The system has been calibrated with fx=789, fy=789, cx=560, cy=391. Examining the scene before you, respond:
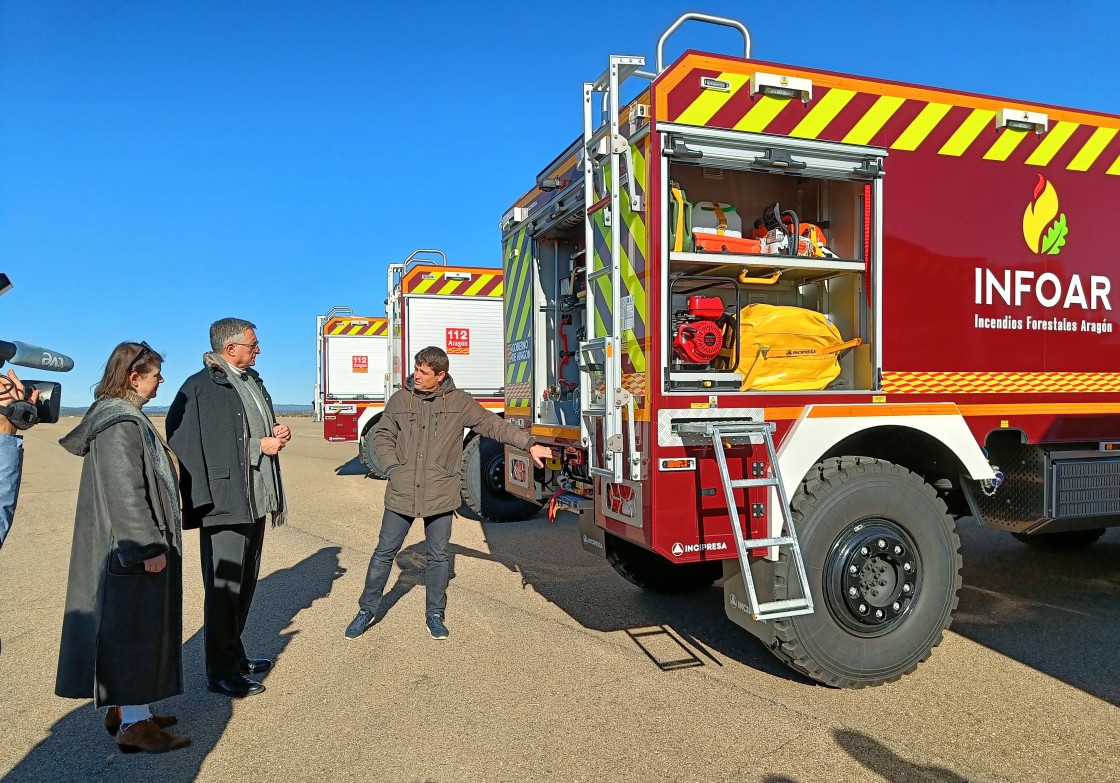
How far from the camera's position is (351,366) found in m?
17.4

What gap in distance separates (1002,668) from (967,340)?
1.79 m

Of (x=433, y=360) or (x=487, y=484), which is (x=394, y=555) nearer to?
(x=433, y=360)

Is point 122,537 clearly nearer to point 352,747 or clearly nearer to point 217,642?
point 217,642

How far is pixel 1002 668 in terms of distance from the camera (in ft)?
13.9

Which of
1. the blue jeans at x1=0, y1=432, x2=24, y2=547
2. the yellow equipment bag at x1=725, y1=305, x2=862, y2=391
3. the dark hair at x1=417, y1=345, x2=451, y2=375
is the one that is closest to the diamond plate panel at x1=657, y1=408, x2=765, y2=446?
the yellow equipment bag at x1=725, y1=305, x2=862, y2=391

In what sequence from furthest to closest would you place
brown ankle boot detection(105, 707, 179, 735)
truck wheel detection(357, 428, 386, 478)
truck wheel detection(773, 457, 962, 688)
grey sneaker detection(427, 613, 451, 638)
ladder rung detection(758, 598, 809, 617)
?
truck wheel detection(357, 428, 386, 478), grey sneaker detection(427, 613, 451, 638), truck wheel detection(773, 457, 962, 688), ladder rung detection(758, 598, 809, 617), brown ankle boot detection(105, 707, 179, 735)

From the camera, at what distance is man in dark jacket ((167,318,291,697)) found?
3.84m

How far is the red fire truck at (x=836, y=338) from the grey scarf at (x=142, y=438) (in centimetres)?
202

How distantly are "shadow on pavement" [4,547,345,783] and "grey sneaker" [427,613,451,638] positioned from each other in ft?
2.82

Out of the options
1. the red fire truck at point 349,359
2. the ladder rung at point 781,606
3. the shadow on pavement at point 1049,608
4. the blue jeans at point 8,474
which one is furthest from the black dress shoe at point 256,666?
the red fire truck at point 349,359

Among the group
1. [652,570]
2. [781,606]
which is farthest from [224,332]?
[652,570]

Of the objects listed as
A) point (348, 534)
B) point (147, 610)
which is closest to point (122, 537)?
point (147, 610)

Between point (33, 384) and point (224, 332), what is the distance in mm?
1282

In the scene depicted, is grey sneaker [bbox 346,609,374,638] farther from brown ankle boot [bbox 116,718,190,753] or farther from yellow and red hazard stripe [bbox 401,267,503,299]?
yellow and red hazard stripe [bbox 401,267,503,299]
